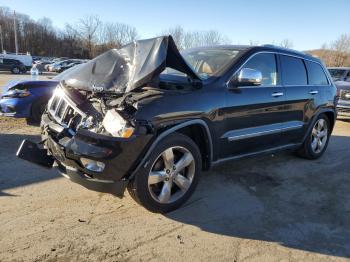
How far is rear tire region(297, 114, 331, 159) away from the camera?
6.12 m

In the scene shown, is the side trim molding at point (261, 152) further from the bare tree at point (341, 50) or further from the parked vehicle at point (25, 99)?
the bare tree at point (341, 50)

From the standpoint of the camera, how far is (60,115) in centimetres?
405

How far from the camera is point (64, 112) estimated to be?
3.95m

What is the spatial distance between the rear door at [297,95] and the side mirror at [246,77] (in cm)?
111

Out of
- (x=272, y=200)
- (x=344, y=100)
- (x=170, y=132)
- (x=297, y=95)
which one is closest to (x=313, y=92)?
(x=297, y=95)

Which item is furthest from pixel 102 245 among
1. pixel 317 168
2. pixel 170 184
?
pixel 317 168

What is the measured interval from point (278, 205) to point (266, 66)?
75.9 inches

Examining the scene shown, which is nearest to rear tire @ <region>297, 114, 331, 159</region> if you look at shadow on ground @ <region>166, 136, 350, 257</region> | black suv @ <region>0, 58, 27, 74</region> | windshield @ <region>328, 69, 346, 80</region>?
shadow on ground @ <region>166, 136, 350, 257</region>

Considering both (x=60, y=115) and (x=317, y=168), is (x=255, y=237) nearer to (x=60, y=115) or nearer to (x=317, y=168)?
(x=60, y=115)

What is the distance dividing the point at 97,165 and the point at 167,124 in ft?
2.61

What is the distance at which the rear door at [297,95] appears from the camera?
5305 millimetres

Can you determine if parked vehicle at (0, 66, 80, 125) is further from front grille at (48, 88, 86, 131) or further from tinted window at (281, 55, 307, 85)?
tinted window at (281, 55, 307, 85)

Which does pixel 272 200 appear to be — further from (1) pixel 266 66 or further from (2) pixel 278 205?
(1) pixel 266 66

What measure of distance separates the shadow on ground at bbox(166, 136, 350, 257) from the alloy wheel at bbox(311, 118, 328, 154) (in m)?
0.45
